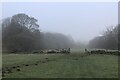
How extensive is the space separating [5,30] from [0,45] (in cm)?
340

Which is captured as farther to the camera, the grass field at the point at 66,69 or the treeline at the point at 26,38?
the treeline at the point at 26,38

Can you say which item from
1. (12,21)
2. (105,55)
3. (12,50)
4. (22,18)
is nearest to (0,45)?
(12,50)

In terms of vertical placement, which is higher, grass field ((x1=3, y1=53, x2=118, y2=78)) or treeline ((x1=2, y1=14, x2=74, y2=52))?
treeline ((x1=2, y1=14, x2=74, y2=52))

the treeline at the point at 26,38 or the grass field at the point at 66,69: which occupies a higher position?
the treeline at the point at 26,38

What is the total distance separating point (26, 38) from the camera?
1858cm

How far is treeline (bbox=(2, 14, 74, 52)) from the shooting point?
13.9m

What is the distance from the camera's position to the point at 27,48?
17.7 m

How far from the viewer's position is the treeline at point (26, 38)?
1388 cm

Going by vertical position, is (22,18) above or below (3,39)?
above

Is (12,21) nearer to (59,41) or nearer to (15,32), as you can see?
(15,32)

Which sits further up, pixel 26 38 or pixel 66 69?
pixel 26 38

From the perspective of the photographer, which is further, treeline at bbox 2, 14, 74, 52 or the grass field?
treeline at bbox 2, 14, 74, 52

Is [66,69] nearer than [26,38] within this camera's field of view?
Yes

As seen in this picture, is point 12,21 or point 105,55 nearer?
point 12,21
